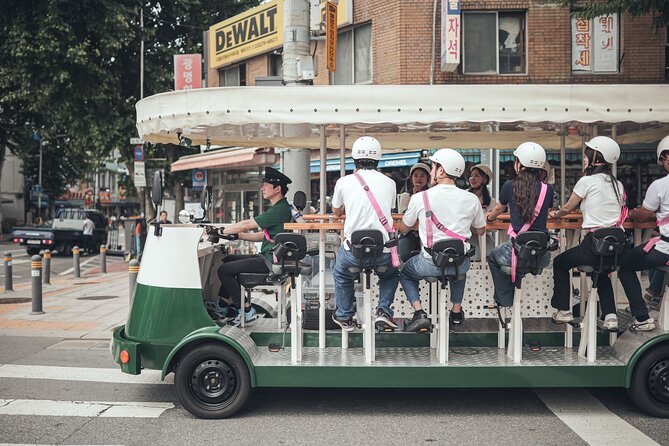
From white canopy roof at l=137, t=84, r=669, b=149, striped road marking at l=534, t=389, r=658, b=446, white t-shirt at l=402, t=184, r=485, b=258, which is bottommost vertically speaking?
striped road marking at l=534, t=389, r=658, b=446

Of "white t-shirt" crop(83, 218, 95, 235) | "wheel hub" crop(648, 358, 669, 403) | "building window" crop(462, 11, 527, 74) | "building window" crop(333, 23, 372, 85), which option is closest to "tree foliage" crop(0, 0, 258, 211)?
"white t-shirt" crop(83, 218, 95, 235)

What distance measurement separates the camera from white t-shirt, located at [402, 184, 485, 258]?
5.46 metres

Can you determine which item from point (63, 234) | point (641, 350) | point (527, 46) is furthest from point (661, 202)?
point (63, 234)

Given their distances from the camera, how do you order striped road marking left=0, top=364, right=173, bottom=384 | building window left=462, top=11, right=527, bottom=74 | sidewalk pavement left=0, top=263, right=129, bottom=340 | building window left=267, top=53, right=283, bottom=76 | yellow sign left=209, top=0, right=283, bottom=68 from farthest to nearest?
building window left=267, top=53, right=283, bottom=76 → yellow sign left=209, top=0, right=283, bottom=68 → building window left=462, top=11, right=527, bottom=74 → sidewalk pavement left=0, top=263, right=129, bottom=340 → striped road marking left=0, top=364, right=173, bottom=384

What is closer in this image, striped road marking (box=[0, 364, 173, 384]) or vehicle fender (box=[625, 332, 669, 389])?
vehicle fender (box=[625, 332, 669, 389])

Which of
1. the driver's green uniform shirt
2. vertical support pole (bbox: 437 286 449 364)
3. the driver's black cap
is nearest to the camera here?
vertical support pole (bbox: 437 286 449 364)

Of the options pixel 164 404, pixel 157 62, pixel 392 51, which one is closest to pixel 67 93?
pixel 157 62

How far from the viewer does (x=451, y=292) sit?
5711 millimetres

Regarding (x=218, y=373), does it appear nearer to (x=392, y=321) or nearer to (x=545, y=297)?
(x=392, y=321)

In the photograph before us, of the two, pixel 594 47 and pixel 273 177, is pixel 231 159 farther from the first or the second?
pixel 273 177

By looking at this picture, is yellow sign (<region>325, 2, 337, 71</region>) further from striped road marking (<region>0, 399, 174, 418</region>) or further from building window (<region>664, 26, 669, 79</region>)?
striped road marking (<region>0, 399, 174, 418</region>)

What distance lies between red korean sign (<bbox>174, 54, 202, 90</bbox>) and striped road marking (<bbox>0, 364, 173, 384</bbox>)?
A: 16110mm

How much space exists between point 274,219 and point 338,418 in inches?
76.0

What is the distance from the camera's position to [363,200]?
5484 mm
